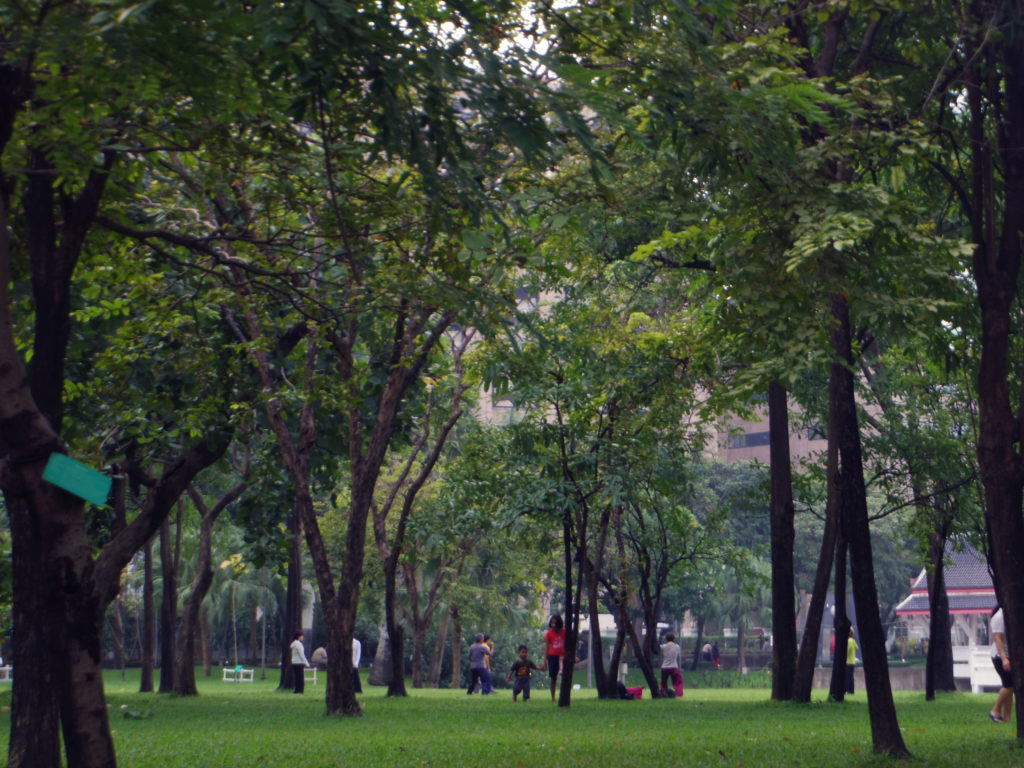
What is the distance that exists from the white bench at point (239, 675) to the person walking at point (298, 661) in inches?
667

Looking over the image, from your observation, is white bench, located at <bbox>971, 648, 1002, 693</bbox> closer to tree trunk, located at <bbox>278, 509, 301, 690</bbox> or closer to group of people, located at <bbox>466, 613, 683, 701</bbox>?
group of people, located at <bbox>466, 613, 683, 701</bbox>

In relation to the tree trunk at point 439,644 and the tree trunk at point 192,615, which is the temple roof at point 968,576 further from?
the tree trunk at point 192,615

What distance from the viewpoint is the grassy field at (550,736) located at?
1038 centimetres

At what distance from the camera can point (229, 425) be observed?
1388 centimetres

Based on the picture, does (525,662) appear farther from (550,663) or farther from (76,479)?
(76,479)

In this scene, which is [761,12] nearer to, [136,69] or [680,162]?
[680,162]

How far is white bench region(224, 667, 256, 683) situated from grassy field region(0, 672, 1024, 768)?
26710 mm

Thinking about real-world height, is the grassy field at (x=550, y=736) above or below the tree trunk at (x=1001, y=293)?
below

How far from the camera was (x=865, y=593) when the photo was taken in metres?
10.0

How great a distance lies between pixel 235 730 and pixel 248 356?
479 centimetres

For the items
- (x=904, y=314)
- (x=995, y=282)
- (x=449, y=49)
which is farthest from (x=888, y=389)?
(x=449, y=49)

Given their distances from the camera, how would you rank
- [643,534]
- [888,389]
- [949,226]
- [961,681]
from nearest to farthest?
1. [949,226]
2. [888,389]
3. [643,534]
4. [961,681]

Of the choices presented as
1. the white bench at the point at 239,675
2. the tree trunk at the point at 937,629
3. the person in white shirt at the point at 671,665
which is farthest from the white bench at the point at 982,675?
the white bench at the point at 239,675

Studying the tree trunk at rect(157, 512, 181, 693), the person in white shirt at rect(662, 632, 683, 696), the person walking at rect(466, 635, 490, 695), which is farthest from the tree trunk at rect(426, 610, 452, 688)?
the person in white shirt at rect(662, 632, 683, 696)
